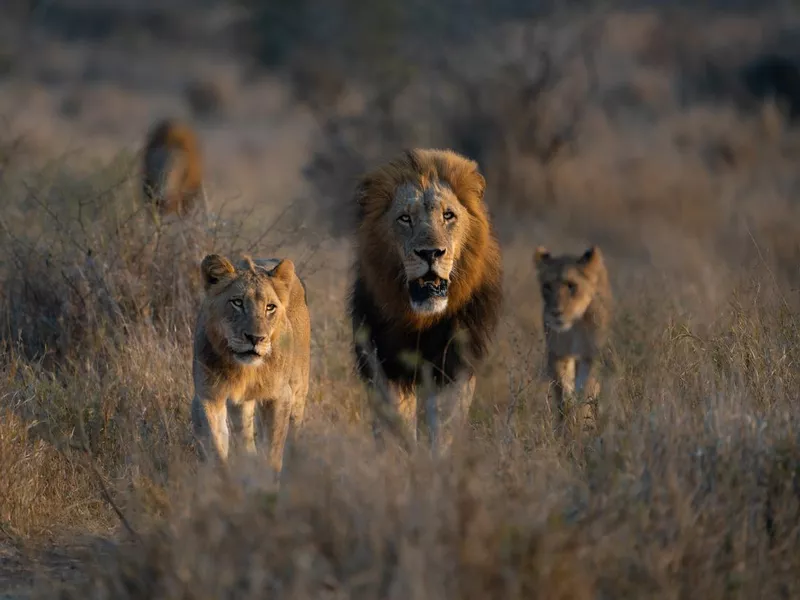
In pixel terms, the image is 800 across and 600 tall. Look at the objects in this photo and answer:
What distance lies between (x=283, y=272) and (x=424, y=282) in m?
0.67

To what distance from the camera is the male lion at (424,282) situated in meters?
6.61

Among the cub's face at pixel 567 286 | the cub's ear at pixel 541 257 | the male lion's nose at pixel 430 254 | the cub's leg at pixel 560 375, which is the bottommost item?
the cub's leg at pixel 560 375

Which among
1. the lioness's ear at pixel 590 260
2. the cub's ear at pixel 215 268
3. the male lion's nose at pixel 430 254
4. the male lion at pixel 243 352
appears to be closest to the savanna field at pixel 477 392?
the male lion at pixel 243 352

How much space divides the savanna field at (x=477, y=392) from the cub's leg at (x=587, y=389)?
17 cm

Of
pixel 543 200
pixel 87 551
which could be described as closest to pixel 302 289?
pixel 87 551

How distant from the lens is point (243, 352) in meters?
6.07

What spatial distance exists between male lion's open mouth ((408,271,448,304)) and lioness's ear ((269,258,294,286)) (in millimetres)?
591

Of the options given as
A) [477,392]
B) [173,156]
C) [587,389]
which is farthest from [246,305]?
[173,156]

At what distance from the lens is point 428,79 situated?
19938mm

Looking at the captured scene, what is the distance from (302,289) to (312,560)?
3212 mm

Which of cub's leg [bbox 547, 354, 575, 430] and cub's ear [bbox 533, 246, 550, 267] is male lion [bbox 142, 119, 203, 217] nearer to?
cub's ear [bbox 533, 246, 550, 267]

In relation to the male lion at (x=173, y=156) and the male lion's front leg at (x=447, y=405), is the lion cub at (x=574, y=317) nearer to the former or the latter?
the male lion's front leg at (x=447, y=405)

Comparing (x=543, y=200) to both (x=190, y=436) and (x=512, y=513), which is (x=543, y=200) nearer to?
(x=190, y=436)

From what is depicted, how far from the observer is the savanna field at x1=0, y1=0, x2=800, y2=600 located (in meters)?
4.33
